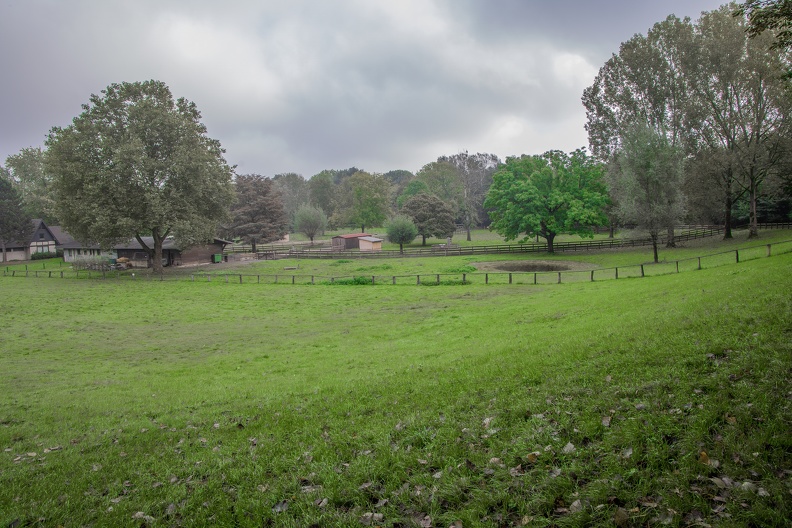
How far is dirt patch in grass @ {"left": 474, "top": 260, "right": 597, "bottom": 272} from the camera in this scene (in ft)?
129

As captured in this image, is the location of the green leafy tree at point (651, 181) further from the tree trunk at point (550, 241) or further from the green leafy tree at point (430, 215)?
the green leafy tree at point (430, 215)

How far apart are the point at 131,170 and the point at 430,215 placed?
43.4 metres

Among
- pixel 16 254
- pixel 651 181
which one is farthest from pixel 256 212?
pixel 651 181

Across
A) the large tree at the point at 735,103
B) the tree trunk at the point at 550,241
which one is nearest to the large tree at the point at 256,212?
the tree trunk at the point at 550,241

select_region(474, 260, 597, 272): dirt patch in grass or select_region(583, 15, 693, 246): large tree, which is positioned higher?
select_region(583, 15, 693, 246): large tree

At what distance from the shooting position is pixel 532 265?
42.3 metres

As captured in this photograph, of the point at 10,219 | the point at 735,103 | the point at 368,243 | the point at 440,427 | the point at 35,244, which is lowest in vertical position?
the point at 440,427

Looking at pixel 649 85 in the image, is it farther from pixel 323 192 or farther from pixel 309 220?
pixel 323 192

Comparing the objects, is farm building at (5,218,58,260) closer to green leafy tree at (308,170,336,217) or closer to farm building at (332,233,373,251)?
farm building at (332,233,373,251)

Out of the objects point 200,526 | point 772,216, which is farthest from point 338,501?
point 772,216

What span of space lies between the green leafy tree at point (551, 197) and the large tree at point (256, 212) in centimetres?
3703

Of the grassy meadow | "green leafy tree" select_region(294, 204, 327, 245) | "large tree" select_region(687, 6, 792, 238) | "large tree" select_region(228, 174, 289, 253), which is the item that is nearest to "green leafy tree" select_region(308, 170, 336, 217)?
"green leafy tree" select_region(294, 204, 327, 245)

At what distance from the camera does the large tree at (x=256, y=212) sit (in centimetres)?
7088

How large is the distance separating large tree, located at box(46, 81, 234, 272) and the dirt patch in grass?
1123 inches
